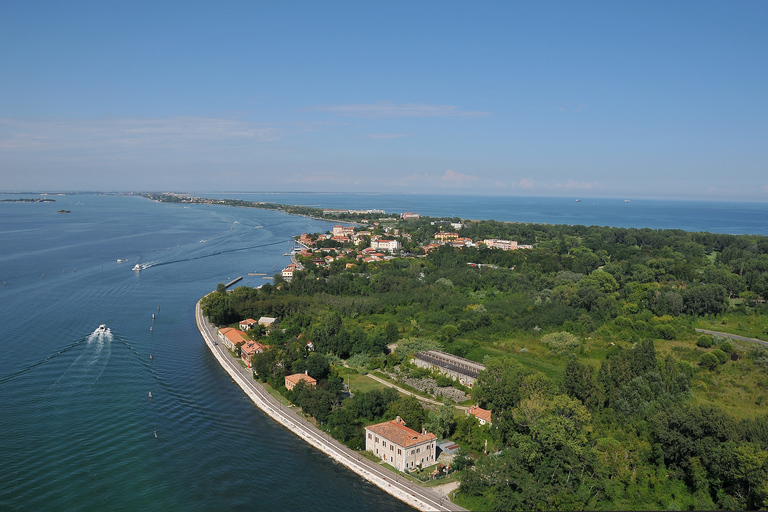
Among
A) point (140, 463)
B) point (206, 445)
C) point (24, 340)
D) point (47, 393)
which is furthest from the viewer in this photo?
point (24, 340)

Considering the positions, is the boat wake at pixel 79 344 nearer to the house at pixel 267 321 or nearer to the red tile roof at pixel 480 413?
the house at pixel 267 321

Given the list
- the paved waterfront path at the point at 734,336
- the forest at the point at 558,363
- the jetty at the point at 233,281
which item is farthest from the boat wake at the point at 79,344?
the paved waterfront path at the point at 734,336

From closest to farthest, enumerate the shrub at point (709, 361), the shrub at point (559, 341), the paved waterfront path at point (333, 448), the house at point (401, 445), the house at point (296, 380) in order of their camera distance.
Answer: the paved waterfront path at point (333, 448)
the house at point (401, 445)
the house at point (296, 380)
the shrub at point (709, 361)
the shrub at point (559, 341)

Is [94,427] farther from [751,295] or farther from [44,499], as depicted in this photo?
[751,295]

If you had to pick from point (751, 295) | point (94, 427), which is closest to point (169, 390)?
point (94, 427)

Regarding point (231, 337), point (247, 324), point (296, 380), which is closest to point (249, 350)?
point (231, 337)

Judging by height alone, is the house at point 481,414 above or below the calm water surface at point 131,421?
above
